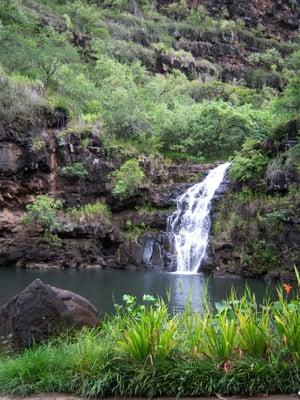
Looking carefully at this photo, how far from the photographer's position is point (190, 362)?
537cm

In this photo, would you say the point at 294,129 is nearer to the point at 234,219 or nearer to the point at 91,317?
the point at 234,219

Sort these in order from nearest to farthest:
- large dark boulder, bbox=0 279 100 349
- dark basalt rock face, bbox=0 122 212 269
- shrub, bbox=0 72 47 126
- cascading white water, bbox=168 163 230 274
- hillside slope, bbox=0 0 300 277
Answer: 1. large dark boulder, bbox=0 279 100 349
2. hillside slope, bbox=0 0 300 277
3. cascading white water, bbox=168 163 230 274
4. dark basalt rock face, bbox=0 122 212 269
5. shrub, bbox=0 72 47 126

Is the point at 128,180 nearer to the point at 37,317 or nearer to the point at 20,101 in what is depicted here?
the point at 20,101

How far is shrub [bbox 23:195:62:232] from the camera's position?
33.2 m

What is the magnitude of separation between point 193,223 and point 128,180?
18.7 ft

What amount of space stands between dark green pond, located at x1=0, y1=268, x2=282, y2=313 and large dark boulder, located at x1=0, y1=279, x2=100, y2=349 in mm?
7494

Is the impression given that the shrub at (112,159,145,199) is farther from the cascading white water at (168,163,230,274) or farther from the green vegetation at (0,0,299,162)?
the green vegetation at (0,0,299,162)

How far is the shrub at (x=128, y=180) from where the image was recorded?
36125 mm

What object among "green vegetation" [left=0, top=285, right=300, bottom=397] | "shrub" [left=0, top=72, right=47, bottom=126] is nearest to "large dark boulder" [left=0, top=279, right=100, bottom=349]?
"green vegetation" [left=0, top=285, right=300, bottom=397]

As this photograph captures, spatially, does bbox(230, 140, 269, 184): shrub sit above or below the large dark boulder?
above

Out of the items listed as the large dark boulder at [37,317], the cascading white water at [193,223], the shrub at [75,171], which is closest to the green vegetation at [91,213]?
the shrub at [75,171]

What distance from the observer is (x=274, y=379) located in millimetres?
5180

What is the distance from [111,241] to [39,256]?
5250mm

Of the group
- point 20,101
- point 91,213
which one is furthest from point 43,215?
point 20,101
